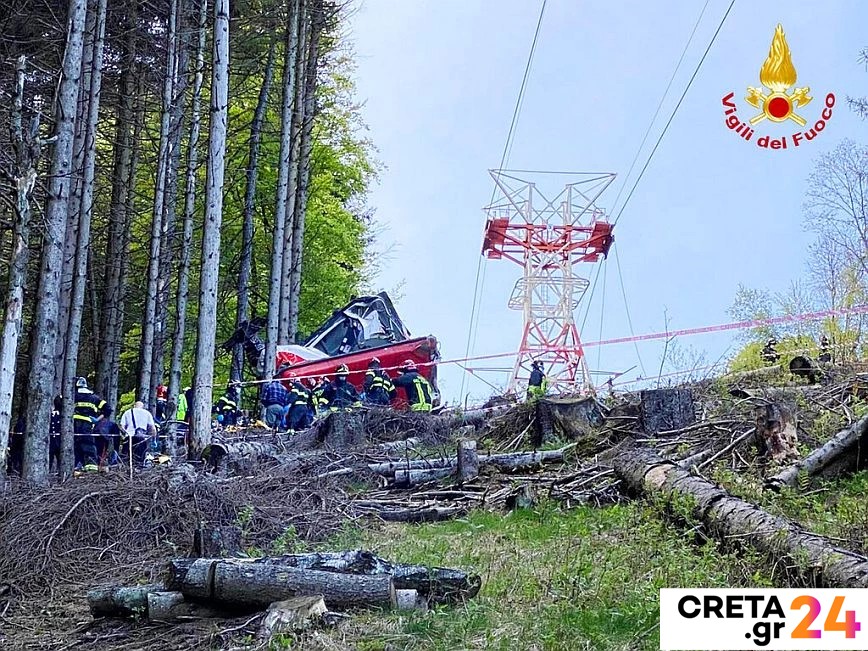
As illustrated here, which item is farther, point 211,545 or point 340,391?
point 340,391

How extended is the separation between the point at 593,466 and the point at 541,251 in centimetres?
956

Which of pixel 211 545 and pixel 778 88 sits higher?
pixel 778 88

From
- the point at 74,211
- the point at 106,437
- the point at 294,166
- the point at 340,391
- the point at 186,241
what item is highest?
the point at 294,166

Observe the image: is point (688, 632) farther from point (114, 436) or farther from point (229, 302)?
point (229, 302)

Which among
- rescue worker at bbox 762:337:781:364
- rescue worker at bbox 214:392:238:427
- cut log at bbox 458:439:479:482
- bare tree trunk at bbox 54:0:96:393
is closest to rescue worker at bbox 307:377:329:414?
rescue worker at bbox 214:392:238:427

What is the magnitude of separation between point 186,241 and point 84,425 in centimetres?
483

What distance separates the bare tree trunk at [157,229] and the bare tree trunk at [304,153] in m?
5.44

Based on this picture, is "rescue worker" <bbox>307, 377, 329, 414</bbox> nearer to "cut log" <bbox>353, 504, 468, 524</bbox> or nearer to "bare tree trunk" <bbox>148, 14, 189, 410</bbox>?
"bare tree trunk" <bbox>148, 14, 189, 410</bbox>

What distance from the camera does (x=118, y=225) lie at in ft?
72.6

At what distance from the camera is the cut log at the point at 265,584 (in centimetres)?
577

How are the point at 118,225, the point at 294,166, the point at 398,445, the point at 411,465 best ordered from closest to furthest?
the point at 411,465 → the point at 398,445 → the point at 118,225 → the point at 294,166

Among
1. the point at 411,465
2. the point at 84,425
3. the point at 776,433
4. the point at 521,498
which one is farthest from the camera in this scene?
the point at 84,425

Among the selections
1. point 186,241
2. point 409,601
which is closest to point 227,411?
point 186,241

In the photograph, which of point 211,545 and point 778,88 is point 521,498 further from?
point 778,88
